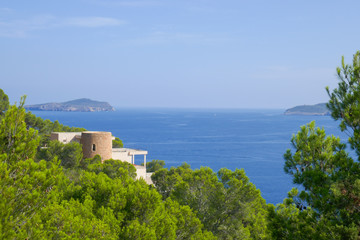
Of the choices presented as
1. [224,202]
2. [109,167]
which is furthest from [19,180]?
[109,167]

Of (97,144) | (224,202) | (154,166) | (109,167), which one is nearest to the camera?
(224,202)

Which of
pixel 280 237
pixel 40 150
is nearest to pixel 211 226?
pixel 280 237

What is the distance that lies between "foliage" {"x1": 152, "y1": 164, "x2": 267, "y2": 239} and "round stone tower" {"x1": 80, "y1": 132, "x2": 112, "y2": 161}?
12.7 metres

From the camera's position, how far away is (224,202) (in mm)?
21203

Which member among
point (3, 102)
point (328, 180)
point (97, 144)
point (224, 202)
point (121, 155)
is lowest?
point (224, 202)

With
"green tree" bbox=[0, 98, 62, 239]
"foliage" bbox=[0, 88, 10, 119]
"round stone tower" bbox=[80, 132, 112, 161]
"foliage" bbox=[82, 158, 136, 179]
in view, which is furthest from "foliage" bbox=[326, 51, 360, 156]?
"foliage" bbox=[0, 88, 10, 119]

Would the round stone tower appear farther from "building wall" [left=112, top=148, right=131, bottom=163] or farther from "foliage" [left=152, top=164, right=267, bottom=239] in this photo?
"foliage" [left=152, top=164, right=267, bottom=239]

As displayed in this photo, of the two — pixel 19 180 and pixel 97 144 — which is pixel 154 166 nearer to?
pixel 97 144

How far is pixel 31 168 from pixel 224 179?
1341 centimetres

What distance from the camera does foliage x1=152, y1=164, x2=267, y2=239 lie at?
20469 mm

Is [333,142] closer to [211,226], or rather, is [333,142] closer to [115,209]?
[115,209]

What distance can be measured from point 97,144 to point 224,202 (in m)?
15.4

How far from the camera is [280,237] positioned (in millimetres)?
11625

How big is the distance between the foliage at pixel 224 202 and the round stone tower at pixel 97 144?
12721 millimetres
